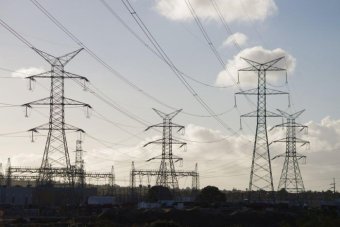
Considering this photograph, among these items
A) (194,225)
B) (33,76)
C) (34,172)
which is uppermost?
(33,76)

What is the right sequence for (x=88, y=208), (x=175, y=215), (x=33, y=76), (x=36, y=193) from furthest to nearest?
(x=36, y=193) → (x=88, y=208) → (x=175, y=215) → (x=33, y=76)

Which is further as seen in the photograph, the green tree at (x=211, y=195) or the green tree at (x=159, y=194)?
the green tree at (x=211, y=195)

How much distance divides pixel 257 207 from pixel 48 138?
31466 millimetres

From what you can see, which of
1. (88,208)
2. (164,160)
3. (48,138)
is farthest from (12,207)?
(48,138)

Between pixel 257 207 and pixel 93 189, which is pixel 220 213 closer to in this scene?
pixel 257 207

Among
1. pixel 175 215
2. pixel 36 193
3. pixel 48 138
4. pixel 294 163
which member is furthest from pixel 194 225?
pixel 36 193

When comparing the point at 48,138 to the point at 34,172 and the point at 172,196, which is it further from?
the point at 172,196

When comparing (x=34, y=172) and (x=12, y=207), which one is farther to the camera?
(x=34, y=172)

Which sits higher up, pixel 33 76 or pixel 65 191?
pixel 33 76

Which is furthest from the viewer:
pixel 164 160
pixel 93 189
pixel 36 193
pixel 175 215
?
pixel 93 189

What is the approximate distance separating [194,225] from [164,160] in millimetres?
24752

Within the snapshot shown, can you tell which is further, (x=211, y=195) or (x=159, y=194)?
(x=211, y=195)

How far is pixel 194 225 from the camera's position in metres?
61.2

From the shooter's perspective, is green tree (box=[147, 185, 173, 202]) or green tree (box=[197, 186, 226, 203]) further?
green tree (box=[197, 186, 226, 203])
